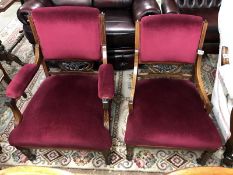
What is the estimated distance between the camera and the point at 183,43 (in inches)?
67.1

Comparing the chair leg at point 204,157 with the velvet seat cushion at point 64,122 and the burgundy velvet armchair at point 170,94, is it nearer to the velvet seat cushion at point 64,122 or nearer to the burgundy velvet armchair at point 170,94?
the burgundy velvet armchair at point 170,94

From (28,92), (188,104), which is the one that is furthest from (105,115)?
(28,92)

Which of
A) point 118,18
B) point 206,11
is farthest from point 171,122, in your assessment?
point 206,11

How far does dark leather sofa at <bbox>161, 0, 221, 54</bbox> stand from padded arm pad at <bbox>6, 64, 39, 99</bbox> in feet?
4.81

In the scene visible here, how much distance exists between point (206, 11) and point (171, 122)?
174 centimetres

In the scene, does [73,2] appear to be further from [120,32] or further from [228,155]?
[228,155]

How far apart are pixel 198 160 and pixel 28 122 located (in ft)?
4.06

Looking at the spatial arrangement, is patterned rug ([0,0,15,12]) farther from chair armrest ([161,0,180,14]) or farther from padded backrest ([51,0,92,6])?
chair armrest ([161,0,180,14])

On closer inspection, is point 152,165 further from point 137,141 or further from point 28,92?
point 28,92

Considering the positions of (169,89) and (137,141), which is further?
(169,89)

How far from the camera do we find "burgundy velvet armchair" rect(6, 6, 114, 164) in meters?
1.55

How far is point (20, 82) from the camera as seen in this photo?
1619 millimetres

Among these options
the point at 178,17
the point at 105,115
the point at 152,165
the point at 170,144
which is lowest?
the point at 152,165

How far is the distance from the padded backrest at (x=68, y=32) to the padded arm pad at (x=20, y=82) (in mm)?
209
